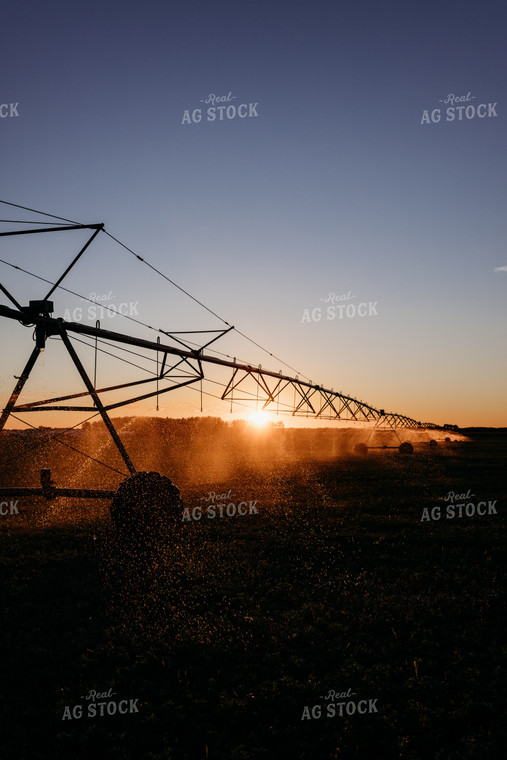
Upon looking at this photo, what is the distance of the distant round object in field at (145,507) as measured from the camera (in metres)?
11.2

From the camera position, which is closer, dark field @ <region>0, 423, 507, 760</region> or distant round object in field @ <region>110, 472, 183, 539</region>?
dark field @ <region>0, 423, 507, 760</region>

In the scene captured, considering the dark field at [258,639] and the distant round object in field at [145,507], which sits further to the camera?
the distant round object in field at [145,507]

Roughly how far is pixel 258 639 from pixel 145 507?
537cm

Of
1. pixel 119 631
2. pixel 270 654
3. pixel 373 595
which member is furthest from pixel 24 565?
A: pixel 373 595

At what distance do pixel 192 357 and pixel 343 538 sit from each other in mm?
7770

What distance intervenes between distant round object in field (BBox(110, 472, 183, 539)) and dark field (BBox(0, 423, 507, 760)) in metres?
0.59

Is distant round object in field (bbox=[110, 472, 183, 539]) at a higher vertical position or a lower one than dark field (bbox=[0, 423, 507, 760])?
higher

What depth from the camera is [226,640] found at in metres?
7.09

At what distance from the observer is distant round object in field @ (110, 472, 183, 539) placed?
11250 millimetres

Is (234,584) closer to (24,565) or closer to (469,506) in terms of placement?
(24,565)

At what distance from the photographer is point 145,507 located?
A: 11.5m

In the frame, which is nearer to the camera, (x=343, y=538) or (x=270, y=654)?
(x=270, y=654)

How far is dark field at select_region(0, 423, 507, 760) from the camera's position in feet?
16.8

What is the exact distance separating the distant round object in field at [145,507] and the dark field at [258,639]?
0.59 meters
